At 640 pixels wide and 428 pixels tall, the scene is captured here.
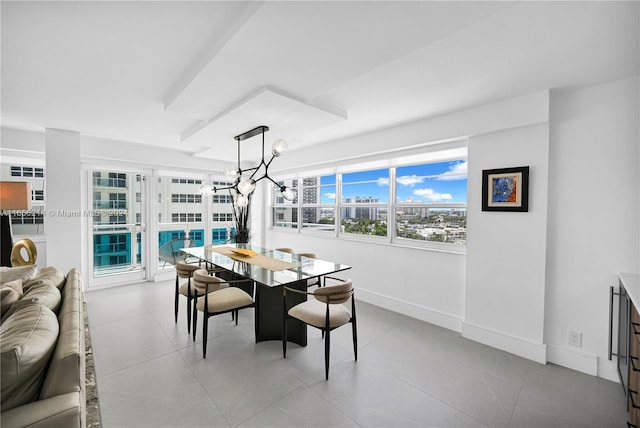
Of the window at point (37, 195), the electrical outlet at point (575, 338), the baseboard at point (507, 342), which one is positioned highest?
the window at point (37, 195)

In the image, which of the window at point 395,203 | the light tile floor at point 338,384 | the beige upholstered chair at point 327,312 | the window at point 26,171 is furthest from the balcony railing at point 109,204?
the beige upholstered chair at point 327,312

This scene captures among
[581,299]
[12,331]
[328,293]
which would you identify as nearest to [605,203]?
[581,299]

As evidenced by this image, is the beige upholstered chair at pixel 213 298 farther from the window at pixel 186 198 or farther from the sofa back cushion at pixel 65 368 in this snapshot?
the window at pixel 186 198

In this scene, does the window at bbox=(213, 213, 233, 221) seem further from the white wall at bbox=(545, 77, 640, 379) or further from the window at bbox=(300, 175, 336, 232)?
the white wall at bbox=(545, 77, 640, 379)

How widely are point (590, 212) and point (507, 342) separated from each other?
55.1 inches

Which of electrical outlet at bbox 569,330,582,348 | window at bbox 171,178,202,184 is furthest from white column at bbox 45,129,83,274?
electrical outlet at bbox 569,330,582,348

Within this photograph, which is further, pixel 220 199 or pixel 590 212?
pixel 220 199

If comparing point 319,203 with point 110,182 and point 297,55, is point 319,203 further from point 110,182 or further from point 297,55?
point 110,182

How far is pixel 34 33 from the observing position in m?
1.73

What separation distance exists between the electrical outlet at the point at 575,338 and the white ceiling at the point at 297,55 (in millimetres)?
Result: 2126

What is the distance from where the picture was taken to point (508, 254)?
2.79 metres

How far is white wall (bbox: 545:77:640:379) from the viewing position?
2258 millimetres

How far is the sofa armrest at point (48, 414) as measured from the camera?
3.34 ft

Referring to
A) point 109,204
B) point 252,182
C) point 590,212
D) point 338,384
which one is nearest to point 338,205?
point 252,182
